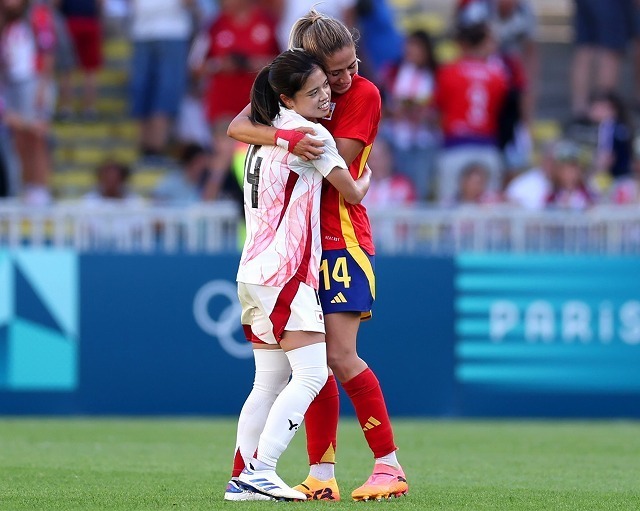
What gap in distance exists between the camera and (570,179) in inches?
545

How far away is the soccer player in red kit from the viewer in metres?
6.80

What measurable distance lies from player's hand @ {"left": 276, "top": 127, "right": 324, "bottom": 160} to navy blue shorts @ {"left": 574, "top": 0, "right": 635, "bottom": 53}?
10796mm

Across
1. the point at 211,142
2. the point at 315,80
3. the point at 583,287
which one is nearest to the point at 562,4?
the point at 211,142

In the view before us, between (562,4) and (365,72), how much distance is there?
566cm

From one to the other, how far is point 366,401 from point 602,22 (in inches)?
425

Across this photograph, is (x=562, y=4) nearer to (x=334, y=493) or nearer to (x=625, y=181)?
(x=625, y=181)

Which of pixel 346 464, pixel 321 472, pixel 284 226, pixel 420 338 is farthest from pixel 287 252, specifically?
pixel 420 338

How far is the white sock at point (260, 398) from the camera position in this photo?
6828 millimetres

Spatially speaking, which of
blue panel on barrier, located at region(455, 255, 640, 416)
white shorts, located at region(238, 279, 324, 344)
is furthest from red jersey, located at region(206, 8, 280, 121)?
white shorts, located at region(238, 279, 324, 344)

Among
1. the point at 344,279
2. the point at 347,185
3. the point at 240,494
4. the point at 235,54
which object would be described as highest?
the point at 235,54

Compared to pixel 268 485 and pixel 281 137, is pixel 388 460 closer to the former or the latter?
pixel 268 485

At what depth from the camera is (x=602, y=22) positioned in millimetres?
16812

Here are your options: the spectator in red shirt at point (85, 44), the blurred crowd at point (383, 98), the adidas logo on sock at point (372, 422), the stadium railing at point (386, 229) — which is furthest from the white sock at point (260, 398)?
the spectator in red shirt at point (85, 44)

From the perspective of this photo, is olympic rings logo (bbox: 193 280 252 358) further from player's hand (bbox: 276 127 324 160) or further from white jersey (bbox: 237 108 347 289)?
player's hand (bbox: 276 127 324 160)
